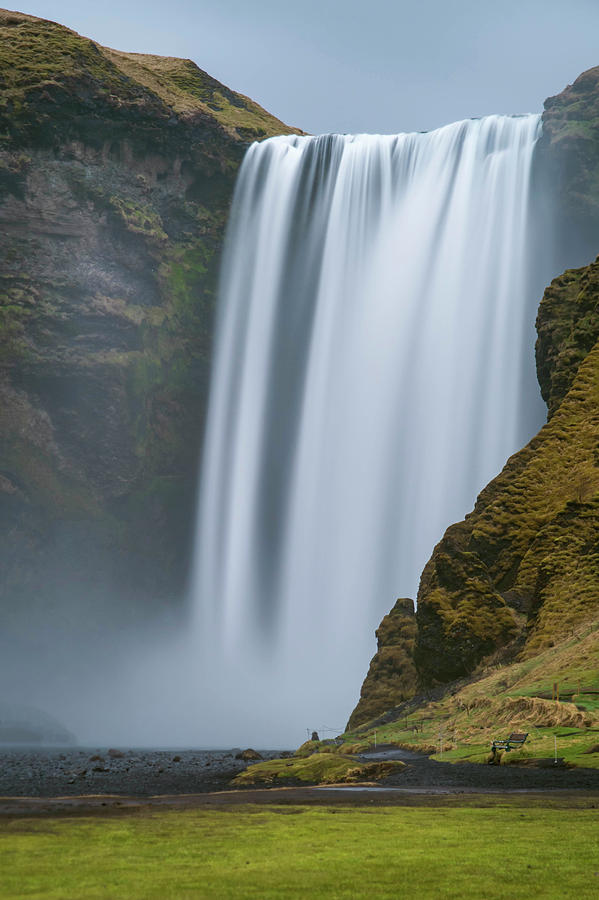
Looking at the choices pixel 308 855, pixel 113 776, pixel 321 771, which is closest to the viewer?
pixel 308 855

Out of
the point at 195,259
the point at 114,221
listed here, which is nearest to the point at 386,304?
the point at 195,259

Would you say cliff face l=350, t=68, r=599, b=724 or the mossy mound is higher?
cliff face l=350, t=68, r=599, b=724

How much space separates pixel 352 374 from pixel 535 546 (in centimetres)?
3763

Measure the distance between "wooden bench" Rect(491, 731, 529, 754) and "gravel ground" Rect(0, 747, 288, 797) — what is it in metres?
7.68

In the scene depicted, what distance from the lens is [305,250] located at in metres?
80.7

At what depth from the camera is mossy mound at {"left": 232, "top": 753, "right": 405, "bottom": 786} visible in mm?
23109

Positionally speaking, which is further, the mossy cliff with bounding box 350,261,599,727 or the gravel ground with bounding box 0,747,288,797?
the mossy cliff with bounding box 350,261,599,727

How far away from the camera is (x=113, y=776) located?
102 feet

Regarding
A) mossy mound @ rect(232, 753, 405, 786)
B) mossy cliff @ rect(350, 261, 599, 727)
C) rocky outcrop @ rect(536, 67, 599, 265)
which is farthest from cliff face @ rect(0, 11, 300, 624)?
mossy mound @ rect(232, 753, 405, 786)

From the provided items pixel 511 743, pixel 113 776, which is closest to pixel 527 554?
pixel 511 743

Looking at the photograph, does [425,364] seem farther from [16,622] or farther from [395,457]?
[16,622]

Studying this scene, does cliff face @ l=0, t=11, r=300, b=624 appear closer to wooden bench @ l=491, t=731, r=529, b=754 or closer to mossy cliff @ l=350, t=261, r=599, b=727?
mossy cliff @ l=350, t=261, r=599, b=727

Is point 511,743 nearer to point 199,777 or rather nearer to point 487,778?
point 487,778

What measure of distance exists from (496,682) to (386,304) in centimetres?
4756
